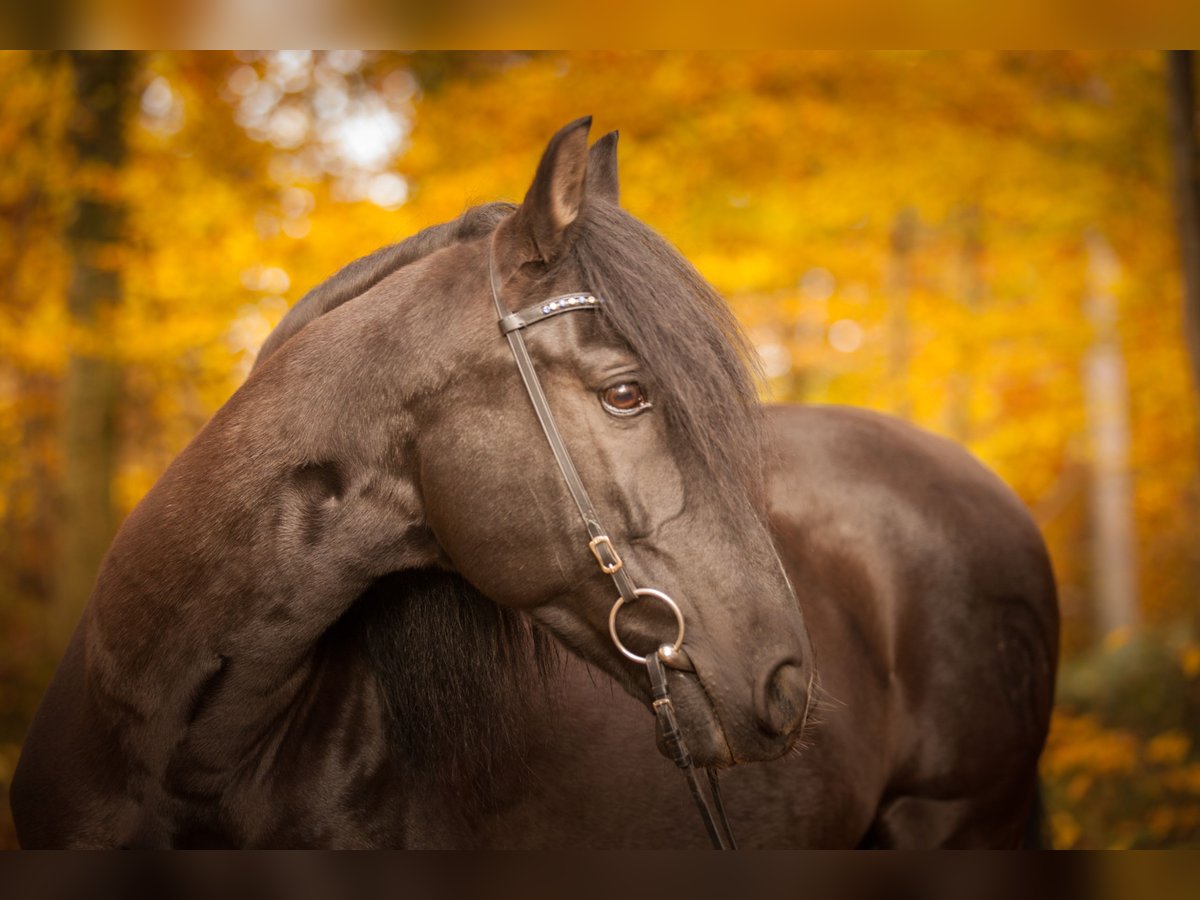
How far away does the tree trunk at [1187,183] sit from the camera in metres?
4.70

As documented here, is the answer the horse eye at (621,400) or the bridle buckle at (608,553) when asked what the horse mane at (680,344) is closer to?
the horse eye at (621,400)

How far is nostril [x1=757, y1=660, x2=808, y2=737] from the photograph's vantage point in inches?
67.6

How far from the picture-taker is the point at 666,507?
177 centimetres

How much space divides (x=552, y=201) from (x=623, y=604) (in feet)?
2.62

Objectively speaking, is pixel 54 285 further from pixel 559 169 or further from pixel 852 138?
pixel 559 169

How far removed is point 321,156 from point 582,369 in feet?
16.8

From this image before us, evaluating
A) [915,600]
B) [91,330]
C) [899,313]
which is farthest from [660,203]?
[91,330]

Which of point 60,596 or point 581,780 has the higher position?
point 60,596

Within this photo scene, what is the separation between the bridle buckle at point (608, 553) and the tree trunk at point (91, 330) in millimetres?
5518

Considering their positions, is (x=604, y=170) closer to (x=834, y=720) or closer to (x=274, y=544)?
(x=274, y=544)

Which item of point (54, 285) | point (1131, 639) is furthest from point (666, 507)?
point (1131, 639)

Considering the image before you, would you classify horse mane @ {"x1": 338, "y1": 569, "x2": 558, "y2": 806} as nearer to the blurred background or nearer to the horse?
the horse

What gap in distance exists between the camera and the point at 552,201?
1.79m

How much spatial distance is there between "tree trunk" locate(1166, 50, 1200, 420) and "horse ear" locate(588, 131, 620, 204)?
386 centimetres
